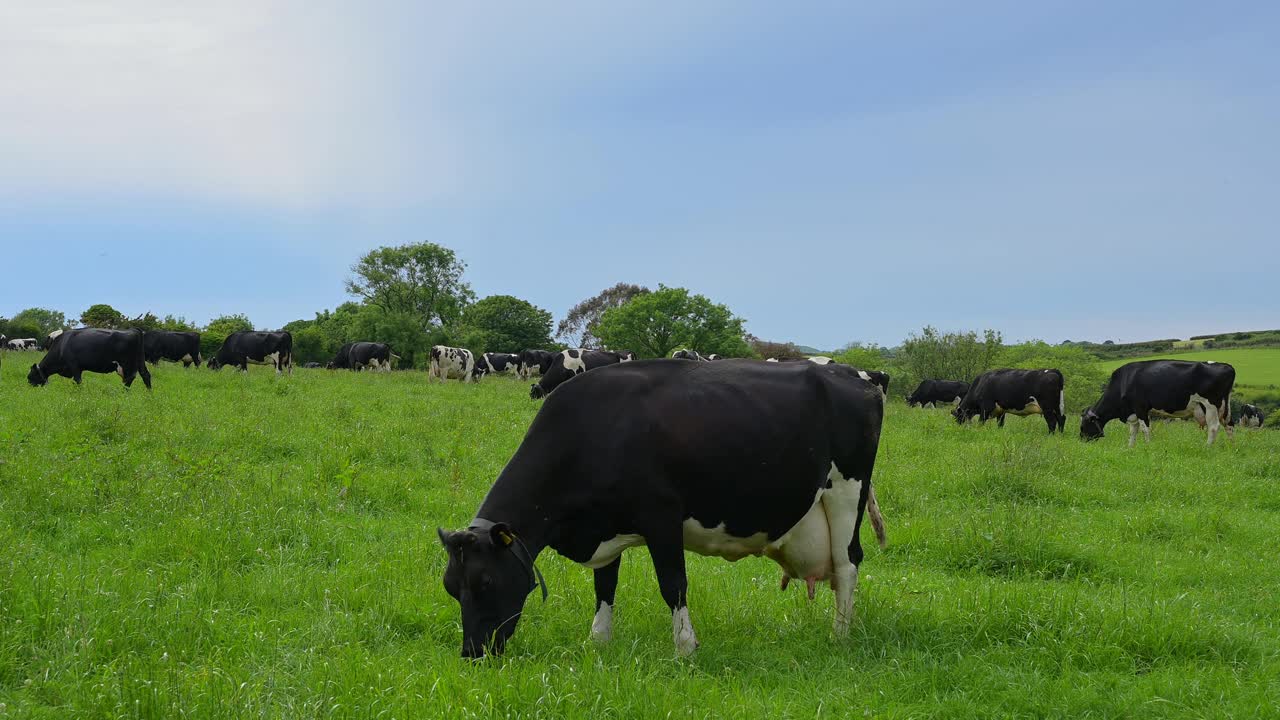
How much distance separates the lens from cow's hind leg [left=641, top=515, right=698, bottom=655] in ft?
17.4

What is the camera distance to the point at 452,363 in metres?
40.1

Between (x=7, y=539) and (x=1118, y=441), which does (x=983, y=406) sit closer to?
(x=1118, y=441)

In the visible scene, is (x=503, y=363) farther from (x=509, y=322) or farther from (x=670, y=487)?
(x=670, y=487)

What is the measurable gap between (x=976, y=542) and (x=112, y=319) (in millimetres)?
75058

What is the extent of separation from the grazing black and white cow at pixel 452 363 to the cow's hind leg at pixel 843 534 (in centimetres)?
3456

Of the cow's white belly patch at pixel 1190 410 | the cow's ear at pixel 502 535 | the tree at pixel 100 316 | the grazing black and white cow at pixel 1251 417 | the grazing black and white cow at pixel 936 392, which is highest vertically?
the tree at pixel 100 316

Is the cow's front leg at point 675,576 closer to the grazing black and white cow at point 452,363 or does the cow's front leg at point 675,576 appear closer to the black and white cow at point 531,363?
the grazing black and white cow at point 452,363

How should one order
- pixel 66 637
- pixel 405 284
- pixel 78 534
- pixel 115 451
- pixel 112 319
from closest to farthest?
pixel 66 637
pixel 78 534
pixel 115 451
pixel 112 319
pixel 405 284

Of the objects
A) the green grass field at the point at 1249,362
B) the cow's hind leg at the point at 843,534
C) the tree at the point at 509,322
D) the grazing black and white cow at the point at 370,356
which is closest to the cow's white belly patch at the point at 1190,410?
the cow's hind leg at the point at 843,534

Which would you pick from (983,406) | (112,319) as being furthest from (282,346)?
(112,319)

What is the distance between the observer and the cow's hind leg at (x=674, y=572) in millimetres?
5309

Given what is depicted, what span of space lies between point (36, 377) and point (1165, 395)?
29559mm

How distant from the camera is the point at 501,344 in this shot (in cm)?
9675

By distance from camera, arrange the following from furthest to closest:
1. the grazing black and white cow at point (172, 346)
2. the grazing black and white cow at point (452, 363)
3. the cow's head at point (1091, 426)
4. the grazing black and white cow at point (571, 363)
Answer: the grazing black and white cow at point (452, 363) < the grazing black and white cow at point (172, 346) < the grazing black and white cow at point (571, 363) < the cow's head at point (1091, 426)
